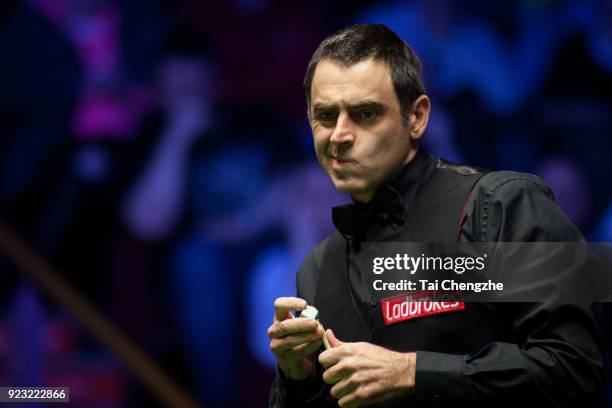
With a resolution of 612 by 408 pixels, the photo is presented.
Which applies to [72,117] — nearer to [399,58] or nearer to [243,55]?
[243,55]

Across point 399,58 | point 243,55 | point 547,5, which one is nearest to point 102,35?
point 243,55

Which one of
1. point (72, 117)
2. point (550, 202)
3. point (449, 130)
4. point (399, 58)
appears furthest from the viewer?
point (72, 117)

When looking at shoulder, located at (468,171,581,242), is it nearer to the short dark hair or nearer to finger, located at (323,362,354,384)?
the short dark hair

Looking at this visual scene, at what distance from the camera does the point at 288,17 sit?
371 centimetres

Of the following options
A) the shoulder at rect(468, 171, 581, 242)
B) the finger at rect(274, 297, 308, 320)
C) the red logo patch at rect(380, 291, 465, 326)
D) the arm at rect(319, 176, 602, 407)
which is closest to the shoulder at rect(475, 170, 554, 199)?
the shoulder at rect(468, 171, 581, 242)

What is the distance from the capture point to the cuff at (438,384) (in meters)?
1.51

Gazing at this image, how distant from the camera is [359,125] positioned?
5.73ft

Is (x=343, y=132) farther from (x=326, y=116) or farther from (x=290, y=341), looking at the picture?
(x=290, y=341)

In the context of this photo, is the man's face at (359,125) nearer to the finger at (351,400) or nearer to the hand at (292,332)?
the hand at (292,332)

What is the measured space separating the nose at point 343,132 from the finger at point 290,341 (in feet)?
1.30

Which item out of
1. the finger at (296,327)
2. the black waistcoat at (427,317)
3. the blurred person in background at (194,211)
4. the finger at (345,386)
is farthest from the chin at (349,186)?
the blurred person in background at (194,211)

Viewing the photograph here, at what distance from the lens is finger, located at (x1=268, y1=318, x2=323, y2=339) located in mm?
1544

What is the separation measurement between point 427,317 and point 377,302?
0.12 m

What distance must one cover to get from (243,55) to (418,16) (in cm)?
75
